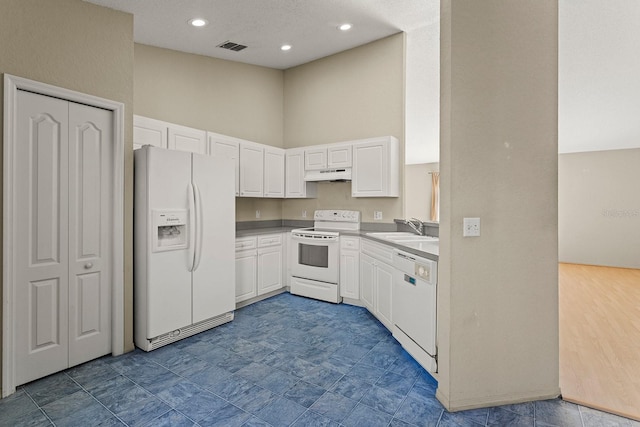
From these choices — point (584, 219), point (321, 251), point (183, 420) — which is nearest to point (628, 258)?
point (584, 219)

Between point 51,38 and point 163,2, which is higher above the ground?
point 163,2

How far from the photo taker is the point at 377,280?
3.38m

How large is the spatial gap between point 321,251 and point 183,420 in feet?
8.24

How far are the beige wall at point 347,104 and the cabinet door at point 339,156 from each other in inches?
14.8

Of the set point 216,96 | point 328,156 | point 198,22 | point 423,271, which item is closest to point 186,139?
point 216,96

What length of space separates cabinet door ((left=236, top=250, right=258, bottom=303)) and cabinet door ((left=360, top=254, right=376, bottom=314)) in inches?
53.5

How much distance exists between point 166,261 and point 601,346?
159 inches

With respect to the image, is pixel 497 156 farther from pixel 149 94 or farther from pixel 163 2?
pixel 149 94

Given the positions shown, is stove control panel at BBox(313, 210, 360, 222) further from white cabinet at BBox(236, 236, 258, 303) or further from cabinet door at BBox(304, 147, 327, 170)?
white cabinet at BBox(236, 236, 258, 303)

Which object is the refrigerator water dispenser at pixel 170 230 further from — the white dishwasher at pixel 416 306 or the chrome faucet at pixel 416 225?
the chrome faucet at pixel 416 225

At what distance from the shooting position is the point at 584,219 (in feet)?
24.5

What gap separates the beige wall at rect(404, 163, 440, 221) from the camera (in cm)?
1056

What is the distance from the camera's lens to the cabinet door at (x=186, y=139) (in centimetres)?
344

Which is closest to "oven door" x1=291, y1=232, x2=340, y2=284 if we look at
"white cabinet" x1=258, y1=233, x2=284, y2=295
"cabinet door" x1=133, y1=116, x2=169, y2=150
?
"white cabinet" x1=258, y1=233, x2=284, y2=295
